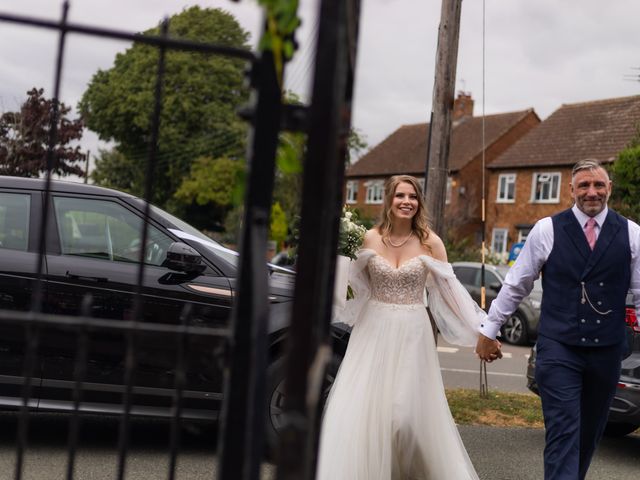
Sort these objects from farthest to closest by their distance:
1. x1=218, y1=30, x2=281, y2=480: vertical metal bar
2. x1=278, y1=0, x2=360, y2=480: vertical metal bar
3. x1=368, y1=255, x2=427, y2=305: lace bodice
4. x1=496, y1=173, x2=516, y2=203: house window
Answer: x1=496, y1=173, x2=516, y2=203: house window, x1=368, y1=255, x2=427, y2=305: lace bodice, x1=218, y1=30, x2=281, y2=480: vertical metal bar, x1=278, y1=0, x2=360, y2=480: vertical metal bar

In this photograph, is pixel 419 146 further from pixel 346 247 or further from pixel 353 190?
pixel 346 247

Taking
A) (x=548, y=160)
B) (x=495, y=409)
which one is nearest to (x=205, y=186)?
(x=548, y=160)

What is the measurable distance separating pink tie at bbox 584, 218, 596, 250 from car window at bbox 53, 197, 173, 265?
2.68 m

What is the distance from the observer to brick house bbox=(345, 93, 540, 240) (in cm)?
4047

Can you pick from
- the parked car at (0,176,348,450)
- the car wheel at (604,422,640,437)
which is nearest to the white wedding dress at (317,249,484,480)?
the parked car at (0,176,348,450)

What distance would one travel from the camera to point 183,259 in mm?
5348

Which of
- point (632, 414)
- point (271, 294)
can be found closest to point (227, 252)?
point (271, 294)

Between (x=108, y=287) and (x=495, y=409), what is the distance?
4199 mm

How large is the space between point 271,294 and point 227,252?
0.50 metres

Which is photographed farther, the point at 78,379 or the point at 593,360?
the point at 593,360

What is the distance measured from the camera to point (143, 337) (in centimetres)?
217

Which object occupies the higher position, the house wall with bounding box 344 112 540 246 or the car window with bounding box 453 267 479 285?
the house wall with bounding box 344 112 540 246

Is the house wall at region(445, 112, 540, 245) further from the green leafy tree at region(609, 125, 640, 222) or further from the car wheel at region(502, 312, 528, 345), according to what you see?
the car wheel at region(502, 312, 528, 345)

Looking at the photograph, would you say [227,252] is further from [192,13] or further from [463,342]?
[192,13]
